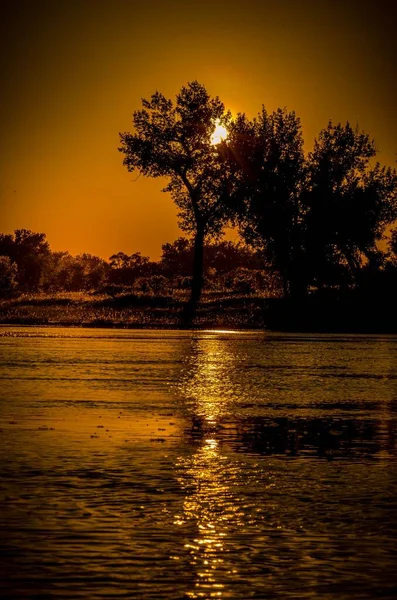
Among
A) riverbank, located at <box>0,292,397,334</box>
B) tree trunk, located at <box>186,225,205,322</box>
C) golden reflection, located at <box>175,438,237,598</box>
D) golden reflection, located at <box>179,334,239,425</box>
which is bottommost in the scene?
golden reflection, located at <box>175,438,237,598</box>

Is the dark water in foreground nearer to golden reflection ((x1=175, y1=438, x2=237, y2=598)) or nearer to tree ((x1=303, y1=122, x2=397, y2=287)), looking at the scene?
golden reflection ((x1=175, y1=438, x2=237, y2=598))

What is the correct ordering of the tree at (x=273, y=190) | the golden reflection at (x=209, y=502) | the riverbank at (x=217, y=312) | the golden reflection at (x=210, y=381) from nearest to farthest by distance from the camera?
the golden reflection at (x=209, y=502), the golden reflection at (x=210, y=381), the riverbank at (x=217, y=312), the tree at (x=273, y=190)

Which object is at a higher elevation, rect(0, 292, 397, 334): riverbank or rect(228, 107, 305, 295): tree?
rect(228, 107, 305, 295): tree

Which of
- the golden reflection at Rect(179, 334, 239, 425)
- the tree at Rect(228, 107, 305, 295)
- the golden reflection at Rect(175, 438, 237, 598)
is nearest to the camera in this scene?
the golden reflection at Rect(175, 438, 237, 598)

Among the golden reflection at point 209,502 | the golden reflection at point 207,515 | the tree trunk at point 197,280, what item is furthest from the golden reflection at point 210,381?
the tree trunk at point 197,280

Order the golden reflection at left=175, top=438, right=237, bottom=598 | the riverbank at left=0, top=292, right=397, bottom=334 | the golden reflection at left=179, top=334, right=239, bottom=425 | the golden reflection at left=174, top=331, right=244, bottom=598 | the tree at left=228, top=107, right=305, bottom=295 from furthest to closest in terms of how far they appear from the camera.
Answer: the tree at left=228, top=107, right=305, bottom=295, the riverbank at left=0, top=292, right=397, bottom=334, the golden reflection at left=179, top=334, right=239, bottom=425, the golden reflection at left=174, top=331, right=244, bottom=598, the golden reflection at left=175, top=438, right=237, bottom=598

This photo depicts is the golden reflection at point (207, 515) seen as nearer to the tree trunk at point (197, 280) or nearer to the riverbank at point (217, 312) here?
the riverbank at point (217, 312)

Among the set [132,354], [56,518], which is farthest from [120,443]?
[132,354]

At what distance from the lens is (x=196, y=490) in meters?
13.5

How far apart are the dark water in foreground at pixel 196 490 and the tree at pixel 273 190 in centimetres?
6080

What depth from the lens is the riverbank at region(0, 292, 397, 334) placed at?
265 ft

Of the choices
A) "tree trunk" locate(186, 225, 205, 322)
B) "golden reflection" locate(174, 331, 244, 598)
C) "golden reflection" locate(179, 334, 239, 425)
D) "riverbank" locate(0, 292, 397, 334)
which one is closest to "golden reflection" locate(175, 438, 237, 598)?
"golden reflection" locate(174, 331, 244, 598)

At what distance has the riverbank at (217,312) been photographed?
8081 cm

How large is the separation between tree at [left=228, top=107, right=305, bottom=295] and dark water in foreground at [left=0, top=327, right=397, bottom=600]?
6080 cm
